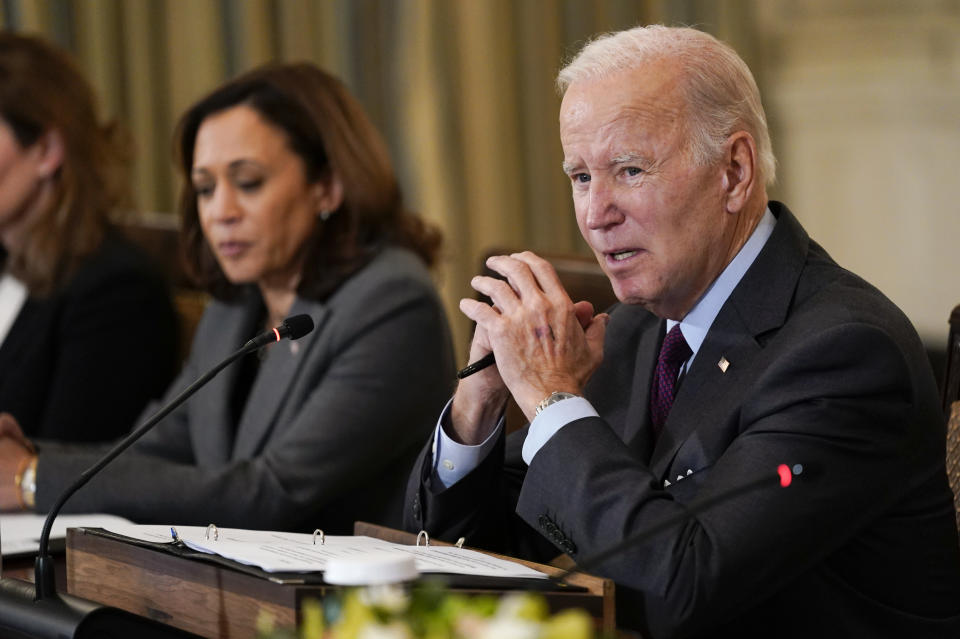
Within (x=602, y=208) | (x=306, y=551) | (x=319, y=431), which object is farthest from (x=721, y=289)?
(x=319, y=431)

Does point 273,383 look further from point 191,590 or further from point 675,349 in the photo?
point 191,590

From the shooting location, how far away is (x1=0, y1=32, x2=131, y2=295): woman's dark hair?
3314 mm

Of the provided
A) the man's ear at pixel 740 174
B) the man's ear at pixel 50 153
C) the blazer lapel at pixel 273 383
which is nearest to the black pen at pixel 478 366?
the man's ear at pixel 740 174

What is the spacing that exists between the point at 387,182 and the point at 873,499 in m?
1.45

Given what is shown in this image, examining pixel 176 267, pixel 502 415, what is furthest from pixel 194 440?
pixel 502 415

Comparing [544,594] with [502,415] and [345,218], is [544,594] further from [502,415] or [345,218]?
[345,218]

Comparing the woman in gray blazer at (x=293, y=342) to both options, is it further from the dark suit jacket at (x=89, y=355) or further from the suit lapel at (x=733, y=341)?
the suit lapel at (x=733, y=341)

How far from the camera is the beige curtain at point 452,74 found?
376 cm

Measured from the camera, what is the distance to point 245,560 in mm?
1311

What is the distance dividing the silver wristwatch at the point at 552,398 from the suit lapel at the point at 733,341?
158 millimetres

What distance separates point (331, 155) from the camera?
2.68 meters

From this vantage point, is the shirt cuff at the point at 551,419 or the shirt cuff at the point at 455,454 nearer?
the shirt cuff at the point at 551,419

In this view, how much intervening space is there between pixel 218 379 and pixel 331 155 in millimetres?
541

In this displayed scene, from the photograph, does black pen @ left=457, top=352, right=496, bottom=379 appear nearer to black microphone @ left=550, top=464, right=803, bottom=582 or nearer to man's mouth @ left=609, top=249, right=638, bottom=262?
man's mouth @ left=609, top=249, right=638, bottom=262
